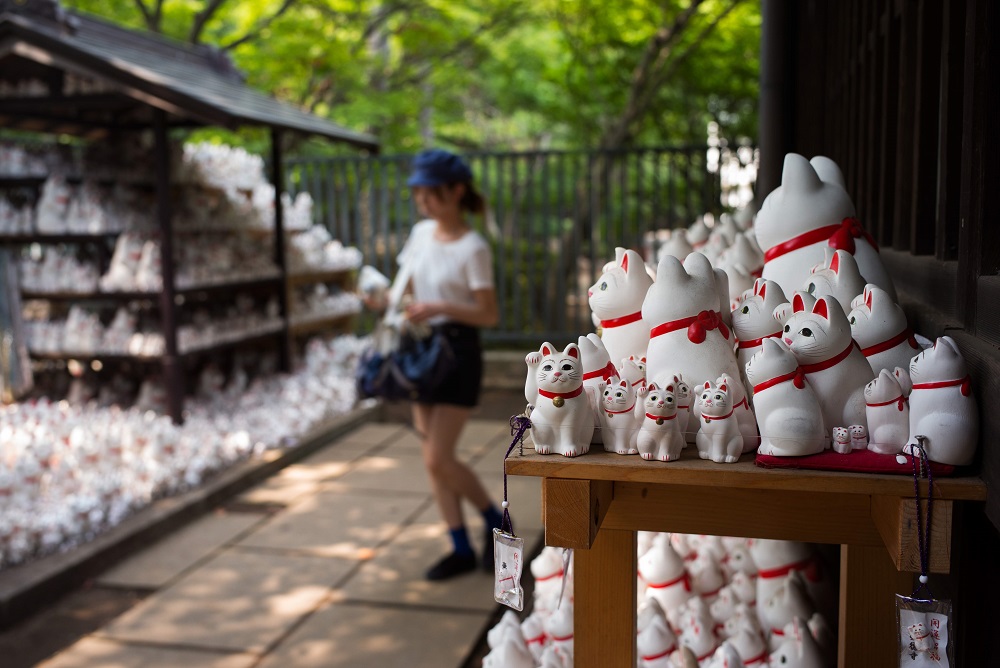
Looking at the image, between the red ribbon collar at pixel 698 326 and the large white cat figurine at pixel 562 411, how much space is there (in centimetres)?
18

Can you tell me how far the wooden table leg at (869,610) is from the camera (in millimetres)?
1809

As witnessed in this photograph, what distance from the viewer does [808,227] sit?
6.00 ft

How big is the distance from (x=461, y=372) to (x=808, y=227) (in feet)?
7.78

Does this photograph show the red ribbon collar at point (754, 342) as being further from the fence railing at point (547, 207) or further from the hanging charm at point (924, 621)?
the fence railing at point (547, 207)

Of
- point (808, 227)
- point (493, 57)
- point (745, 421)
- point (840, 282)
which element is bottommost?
point (745, 421)

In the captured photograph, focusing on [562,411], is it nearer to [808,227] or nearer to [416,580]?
[808,227]

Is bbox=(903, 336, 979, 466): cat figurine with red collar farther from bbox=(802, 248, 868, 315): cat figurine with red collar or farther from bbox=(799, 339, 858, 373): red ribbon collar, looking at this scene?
bbox=(802, 248, 868, 315): cat figurine with red collar

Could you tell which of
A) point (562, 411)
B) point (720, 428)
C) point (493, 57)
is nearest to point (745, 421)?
point (720, 428)

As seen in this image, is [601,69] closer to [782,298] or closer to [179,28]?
[179,28]

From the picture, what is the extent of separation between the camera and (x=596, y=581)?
68.4 inches

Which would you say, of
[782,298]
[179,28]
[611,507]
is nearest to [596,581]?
[611,507]

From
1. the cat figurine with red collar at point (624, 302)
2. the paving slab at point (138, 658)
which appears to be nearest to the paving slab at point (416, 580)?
the paving slab at point (138, 658)

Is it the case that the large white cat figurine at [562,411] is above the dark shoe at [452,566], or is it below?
above

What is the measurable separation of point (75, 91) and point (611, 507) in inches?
217
